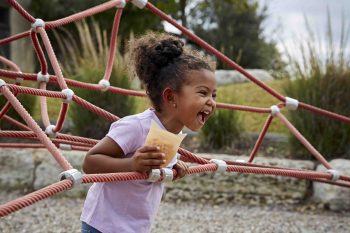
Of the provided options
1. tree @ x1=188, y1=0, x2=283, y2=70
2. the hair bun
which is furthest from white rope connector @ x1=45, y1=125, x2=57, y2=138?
tree @ x1=188, y1=0, x2=283, y2=70

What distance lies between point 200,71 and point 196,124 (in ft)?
0.50

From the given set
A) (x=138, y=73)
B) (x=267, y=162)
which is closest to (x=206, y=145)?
(x=267, y=162)

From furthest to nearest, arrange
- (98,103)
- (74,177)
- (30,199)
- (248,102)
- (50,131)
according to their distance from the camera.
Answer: (248,102), (98,103), (50,131), (74,177), (30,199)

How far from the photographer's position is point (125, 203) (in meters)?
1.59

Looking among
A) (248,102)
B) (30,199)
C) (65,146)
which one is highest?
(30,199)

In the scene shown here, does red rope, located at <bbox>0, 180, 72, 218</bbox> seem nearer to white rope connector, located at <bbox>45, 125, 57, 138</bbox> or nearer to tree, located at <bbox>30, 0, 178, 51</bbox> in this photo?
white rope connector, located at <bbox>45, 125, 57, 138</bbox>

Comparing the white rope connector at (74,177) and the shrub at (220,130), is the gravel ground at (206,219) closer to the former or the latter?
the shrub at (220,130)

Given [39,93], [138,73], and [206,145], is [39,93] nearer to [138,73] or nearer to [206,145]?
[138,73]

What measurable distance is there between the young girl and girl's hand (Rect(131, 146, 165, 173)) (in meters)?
0.11

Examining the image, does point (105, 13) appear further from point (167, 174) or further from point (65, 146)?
point (167, 174)

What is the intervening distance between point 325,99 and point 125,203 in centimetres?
352

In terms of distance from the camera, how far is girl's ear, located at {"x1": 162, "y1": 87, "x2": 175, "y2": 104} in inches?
63.6

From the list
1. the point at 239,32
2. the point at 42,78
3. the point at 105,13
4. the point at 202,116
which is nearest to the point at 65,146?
the point at 42,78

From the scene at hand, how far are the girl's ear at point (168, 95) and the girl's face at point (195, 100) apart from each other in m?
0.02
